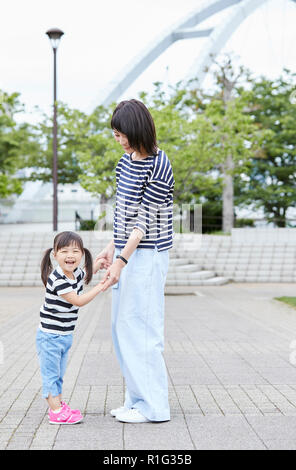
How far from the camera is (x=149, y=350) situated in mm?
3850

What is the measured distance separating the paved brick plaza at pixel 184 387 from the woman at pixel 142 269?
0.21 meters

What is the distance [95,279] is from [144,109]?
12.8 meters

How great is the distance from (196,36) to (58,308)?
116 feet

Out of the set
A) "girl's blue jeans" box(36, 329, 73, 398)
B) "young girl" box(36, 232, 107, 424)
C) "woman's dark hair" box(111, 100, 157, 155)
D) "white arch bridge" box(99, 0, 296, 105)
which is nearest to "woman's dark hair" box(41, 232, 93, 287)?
"young girl" box(36, 232, 107, 424)

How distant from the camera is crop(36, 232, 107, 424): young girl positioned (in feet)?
12.5

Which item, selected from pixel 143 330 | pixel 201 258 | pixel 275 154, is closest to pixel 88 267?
pixel 143 330

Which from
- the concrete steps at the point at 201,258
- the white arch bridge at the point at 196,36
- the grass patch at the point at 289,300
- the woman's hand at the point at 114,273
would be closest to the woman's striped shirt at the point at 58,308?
the woman's hand at the point at 114,273

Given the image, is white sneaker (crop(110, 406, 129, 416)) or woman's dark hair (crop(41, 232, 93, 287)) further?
white sneaker (crop(110, 406, 129, 416))

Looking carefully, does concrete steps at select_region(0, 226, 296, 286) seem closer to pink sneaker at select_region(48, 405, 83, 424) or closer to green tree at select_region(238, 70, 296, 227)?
green tree at select_region(238, 70, 296, 227)

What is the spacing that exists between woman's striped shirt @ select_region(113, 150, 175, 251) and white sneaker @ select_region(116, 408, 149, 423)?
93cm

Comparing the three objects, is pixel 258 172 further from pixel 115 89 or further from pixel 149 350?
pixel 149 350

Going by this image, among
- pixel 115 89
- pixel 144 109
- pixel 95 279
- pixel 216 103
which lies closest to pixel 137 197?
pixel 144 109

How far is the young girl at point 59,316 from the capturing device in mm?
3803

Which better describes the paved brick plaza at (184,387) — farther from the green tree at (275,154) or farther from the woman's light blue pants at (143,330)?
the green tree at (275,154)
